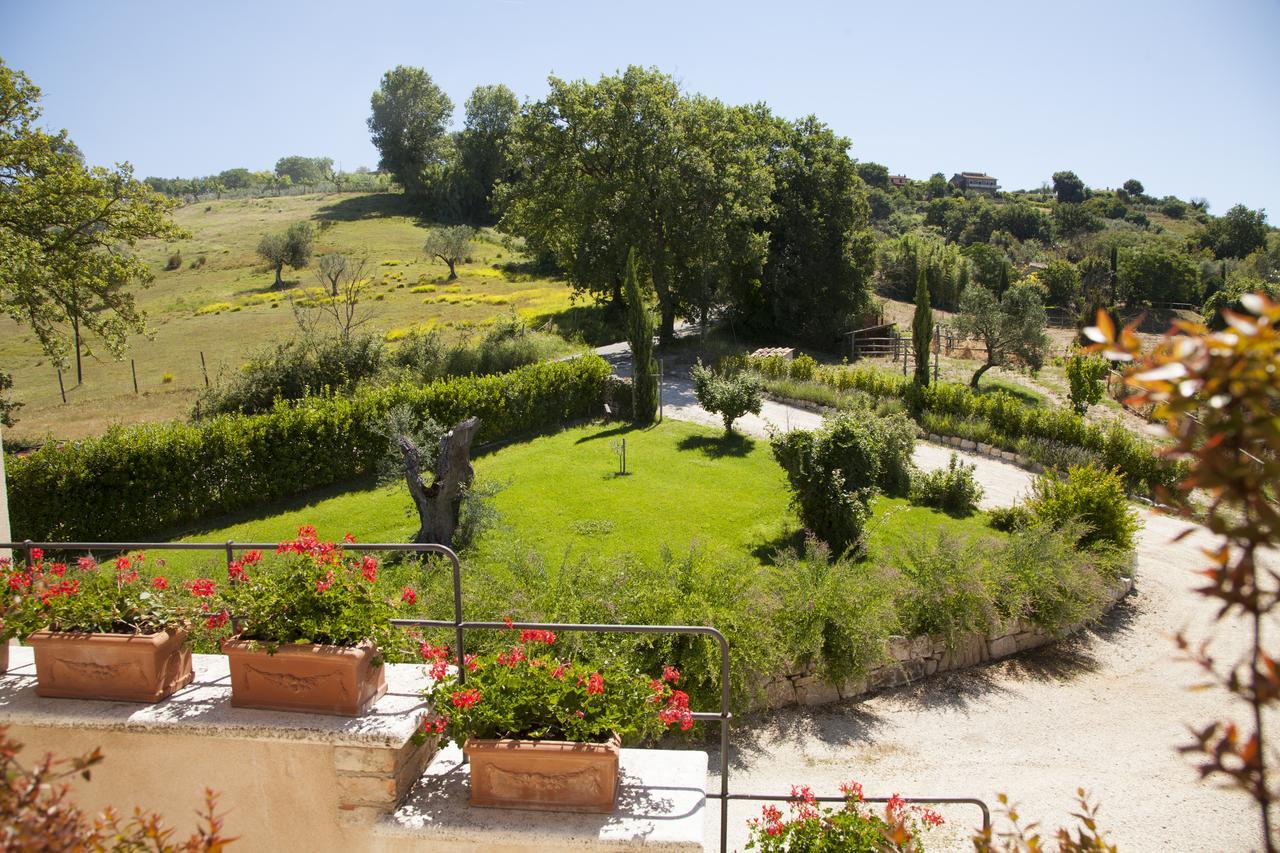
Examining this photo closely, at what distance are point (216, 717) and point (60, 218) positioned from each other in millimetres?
18979

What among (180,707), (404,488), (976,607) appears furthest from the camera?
(404,488)

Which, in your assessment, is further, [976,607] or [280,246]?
[280,246]

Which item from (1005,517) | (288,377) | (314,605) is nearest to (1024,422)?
(1005,517)

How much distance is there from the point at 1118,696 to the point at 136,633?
9054mm

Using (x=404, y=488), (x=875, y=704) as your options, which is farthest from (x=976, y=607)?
(x=404, y=488)

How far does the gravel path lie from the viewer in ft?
21.4

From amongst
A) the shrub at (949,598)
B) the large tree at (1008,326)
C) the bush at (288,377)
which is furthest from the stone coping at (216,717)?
the large tree at (1008,326)

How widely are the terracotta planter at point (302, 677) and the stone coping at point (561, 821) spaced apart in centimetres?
54

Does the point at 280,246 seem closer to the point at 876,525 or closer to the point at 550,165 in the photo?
the point at 550,165

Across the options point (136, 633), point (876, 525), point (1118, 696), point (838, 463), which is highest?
point (136, 633)

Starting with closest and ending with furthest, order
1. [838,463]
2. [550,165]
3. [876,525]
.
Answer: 1. [838,463]
2. [876,525]
3. [550,165]

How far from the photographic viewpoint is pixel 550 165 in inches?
923

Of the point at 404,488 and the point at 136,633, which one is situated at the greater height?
the point at 136,633

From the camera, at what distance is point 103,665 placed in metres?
3.93
